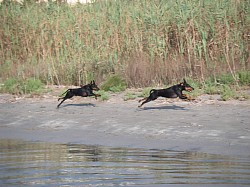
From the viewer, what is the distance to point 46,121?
12.0 meters

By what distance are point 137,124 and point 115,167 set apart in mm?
3707

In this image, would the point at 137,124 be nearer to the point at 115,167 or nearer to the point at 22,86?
the point at 115,167

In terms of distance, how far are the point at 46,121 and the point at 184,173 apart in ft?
19.5

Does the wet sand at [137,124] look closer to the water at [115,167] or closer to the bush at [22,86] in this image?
the water at [115,167]

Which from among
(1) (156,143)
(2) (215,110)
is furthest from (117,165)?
(2) (215,110)

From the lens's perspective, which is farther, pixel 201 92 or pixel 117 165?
pixel 201 92

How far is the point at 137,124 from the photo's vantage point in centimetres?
1076

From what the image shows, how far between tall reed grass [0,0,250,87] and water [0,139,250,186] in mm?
5725

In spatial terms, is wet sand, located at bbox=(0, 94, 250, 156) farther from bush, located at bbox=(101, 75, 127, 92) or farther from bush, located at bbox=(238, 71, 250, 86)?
bush, located at bbox=(238, 71, 250, 86)

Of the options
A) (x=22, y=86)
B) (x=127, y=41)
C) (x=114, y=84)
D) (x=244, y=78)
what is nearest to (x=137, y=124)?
(x=244, y=78)

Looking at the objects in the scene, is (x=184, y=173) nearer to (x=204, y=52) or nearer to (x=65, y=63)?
(x=204, y=52)

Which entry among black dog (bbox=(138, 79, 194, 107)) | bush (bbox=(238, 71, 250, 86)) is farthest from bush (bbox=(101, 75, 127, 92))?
bush (bbox=(238, 71, 250, 86))

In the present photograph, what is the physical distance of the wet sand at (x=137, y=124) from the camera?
9078 millimetres

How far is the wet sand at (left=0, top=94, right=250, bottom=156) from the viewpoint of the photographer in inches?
357
